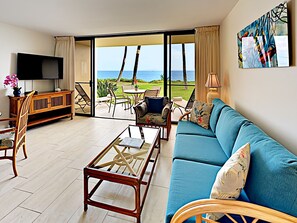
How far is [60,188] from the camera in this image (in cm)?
213

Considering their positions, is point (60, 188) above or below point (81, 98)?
below

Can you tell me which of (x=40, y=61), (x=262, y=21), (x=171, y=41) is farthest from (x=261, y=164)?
(x=40, y=61)

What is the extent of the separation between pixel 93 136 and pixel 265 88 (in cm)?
323

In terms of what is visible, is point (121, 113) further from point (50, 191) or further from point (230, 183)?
point (230, 183)

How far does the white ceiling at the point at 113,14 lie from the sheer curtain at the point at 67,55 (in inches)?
31.3

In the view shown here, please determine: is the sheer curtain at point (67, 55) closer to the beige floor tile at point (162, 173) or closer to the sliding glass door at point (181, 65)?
the sliding glass door at point (181, 65)

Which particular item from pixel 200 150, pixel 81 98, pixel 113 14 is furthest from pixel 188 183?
pixel 81 98

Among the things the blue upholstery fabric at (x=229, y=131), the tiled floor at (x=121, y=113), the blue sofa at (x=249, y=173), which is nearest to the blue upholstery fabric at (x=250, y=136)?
the blue sofa at (x=249, y=173)

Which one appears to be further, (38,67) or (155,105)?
(38,67)

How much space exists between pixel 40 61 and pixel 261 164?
17.7ft

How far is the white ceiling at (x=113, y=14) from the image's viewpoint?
9.92ft

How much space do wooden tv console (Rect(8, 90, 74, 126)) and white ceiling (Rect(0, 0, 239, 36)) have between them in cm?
167

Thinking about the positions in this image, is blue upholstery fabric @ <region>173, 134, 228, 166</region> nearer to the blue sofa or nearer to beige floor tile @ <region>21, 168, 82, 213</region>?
the blue sofa

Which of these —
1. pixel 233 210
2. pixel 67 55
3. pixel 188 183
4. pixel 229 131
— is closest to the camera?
pixel 233 210
